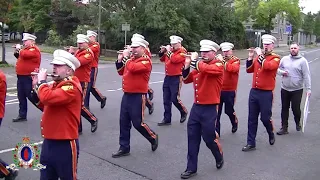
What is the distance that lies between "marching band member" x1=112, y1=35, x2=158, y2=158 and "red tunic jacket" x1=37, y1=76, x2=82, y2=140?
2.26 metres

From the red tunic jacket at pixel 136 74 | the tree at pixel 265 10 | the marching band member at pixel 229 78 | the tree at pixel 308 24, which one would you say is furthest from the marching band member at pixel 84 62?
the tree at pixel 308 24

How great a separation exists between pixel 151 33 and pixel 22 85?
21419 mm

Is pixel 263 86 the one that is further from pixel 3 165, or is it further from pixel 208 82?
pixel 3 165

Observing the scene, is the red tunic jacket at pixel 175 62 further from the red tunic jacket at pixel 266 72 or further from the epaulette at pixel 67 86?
the epaulette at pixel 67 86

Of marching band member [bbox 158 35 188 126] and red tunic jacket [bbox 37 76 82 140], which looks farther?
marching band member [bbox 158 35 188 126]

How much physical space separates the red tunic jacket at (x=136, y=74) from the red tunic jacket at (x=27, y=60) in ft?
9.44

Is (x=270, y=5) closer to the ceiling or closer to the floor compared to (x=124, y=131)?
closer to the ceiling

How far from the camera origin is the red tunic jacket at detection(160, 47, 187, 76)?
29.6ft

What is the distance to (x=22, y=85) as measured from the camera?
8.80 meters


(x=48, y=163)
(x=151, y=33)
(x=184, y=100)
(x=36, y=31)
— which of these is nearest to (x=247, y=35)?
(x=151, y=33)

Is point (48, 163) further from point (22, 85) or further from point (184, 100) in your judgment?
point (184, 100)

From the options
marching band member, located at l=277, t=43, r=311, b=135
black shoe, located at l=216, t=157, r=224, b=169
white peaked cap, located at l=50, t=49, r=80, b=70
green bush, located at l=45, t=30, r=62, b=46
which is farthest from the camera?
green bush, located at l=45, t=30, r=62, b=46

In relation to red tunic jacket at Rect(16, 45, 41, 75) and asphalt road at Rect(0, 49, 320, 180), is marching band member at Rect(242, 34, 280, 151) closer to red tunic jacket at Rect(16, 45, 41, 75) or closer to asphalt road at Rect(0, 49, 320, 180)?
asphalt road at Rect(0, 49, 320, 180)

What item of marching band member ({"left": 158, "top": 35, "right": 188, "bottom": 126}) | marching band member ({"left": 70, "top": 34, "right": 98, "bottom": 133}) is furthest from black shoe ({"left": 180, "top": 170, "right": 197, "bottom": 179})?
marching band member ({"left": 158, "top": 35, "right": 188, "bottom": 126})
